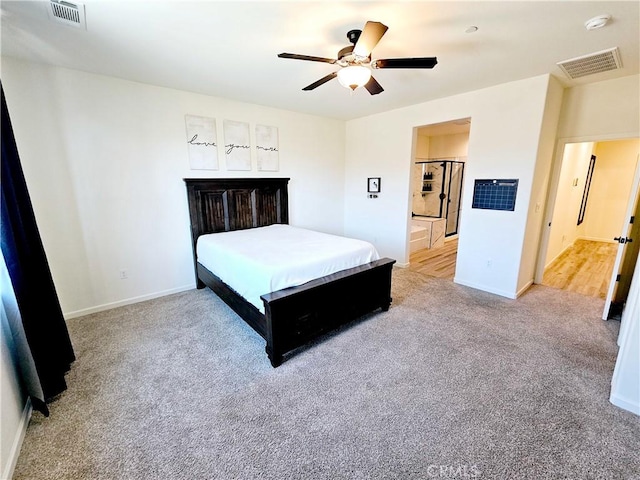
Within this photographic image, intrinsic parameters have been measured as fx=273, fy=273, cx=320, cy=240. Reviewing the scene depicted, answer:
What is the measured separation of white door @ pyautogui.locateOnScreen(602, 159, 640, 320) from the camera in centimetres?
270

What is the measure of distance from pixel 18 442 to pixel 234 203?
117 inches

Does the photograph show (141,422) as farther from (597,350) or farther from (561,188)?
(561,188)

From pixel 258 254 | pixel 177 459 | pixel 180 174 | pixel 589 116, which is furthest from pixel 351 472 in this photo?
pixel 589 116

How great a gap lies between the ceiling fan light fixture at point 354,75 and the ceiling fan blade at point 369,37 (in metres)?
0.10

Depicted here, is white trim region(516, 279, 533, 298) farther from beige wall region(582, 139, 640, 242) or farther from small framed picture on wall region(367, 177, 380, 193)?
beige wall region(582, 139, 640, 242)

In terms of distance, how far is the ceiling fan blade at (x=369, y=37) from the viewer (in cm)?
162

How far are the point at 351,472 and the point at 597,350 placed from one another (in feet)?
8.20

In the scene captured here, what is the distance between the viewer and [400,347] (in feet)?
8.14

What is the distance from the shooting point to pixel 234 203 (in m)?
3.95

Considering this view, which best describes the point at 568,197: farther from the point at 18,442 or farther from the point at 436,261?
the point at 18,442

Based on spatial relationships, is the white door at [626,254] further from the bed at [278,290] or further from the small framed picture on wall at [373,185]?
the small framed picture on wall at [373,185]

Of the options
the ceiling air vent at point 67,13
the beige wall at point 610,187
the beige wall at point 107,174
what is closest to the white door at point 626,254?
the beige wall at point 610,187

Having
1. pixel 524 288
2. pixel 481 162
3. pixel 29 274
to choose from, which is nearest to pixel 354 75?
pixel 481 162

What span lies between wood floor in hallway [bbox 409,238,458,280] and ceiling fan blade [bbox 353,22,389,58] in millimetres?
3445
